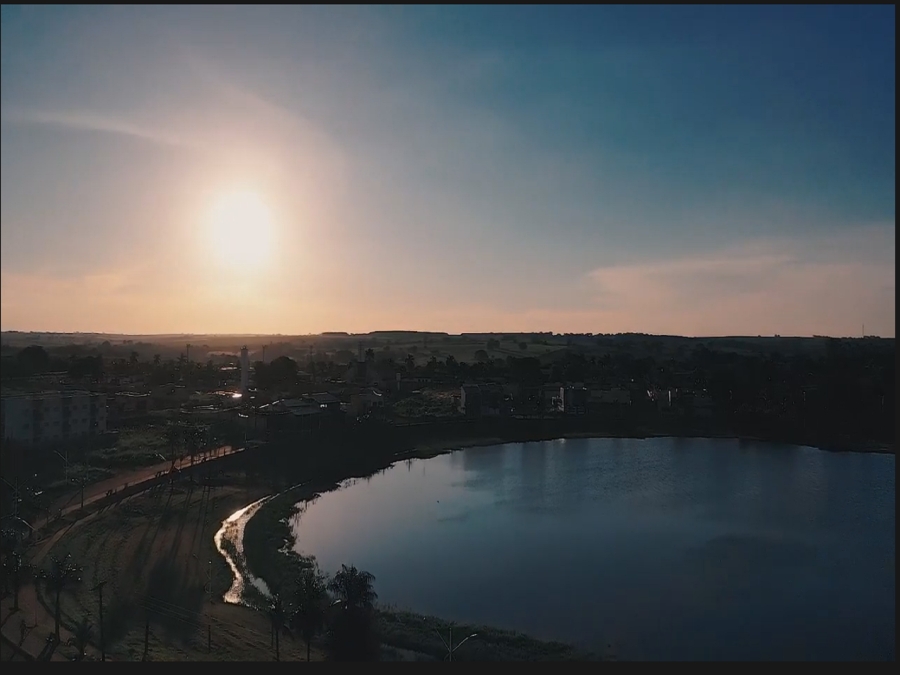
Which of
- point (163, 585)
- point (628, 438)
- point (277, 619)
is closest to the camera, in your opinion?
point (277, 619)

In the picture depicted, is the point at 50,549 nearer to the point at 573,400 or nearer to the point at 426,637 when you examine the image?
the point at 426,637

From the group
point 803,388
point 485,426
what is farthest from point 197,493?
point 803,388

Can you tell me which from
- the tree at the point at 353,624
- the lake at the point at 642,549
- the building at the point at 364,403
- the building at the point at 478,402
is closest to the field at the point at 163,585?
the tree at the point at 353,624

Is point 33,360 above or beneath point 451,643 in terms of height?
above

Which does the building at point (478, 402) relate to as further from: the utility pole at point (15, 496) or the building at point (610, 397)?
the utility pole at point (15, 496)

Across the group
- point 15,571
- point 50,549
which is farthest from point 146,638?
point 50,549

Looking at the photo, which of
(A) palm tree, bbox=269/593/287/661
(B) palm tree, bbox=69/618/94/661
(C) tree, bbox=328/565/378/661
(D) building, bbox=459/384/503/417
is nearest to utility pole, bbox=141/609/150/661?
(B) palm tree, bbox=69/618/94/661

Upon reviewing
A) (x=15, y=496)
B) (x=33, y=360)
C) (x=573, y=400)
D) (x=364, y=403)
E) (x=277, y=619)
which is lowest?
(x=277, y=619)

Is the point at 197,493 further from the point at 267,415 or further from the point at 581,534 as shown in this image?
the point at 581,534
